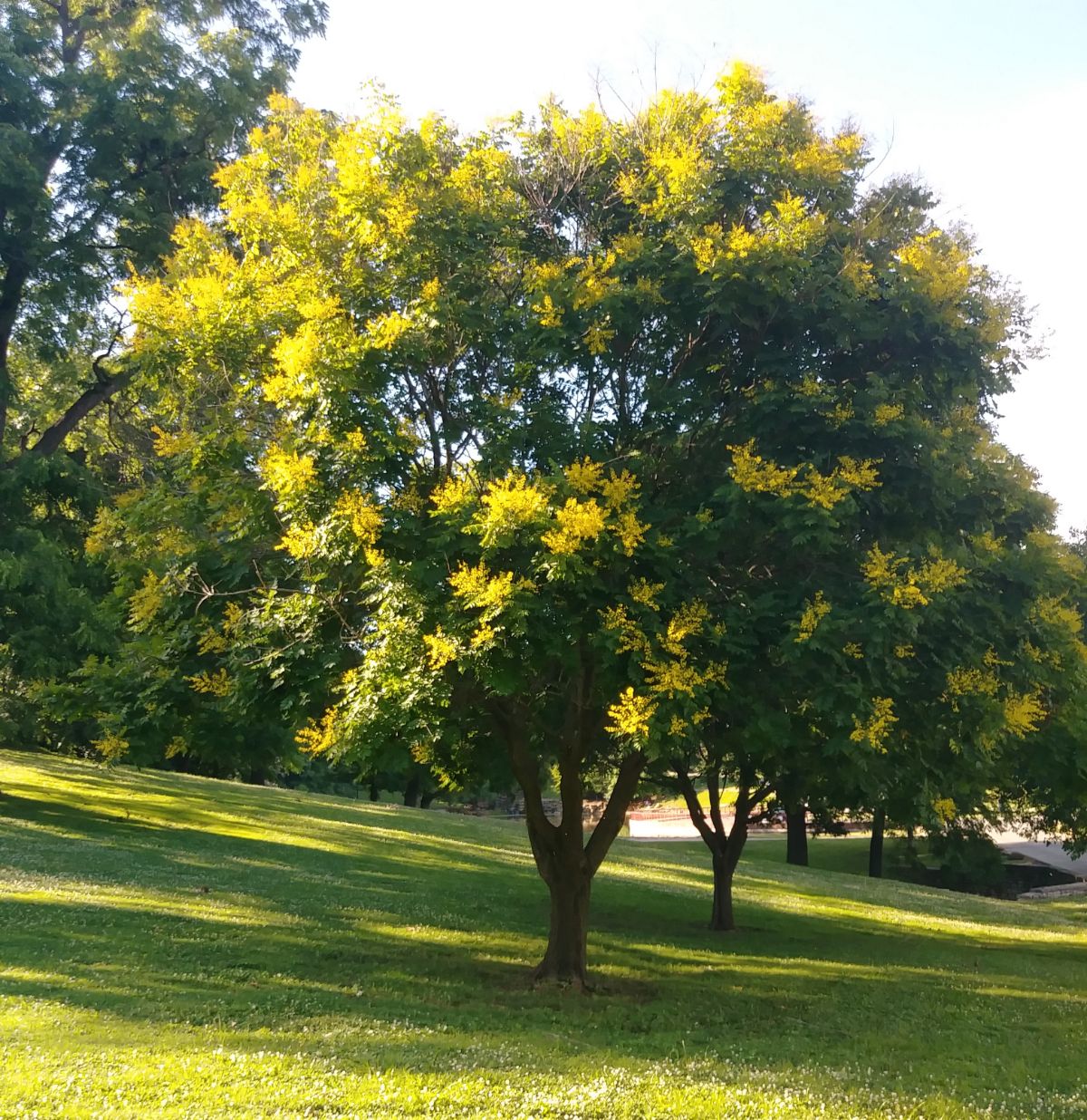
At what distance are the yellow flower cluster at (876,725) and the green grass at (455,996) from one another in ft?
8.63

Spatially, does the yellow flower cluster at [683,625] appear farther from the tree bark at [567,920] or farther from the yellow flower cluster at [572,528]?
the tree bark at [567,920]

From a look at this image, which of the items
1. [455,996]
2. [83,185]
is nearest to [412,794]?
[83,185]

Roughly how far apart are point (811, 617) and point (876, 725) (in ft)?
3.40

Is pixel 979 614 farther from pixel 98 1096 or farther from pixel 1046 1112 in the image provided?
pixel 98 1096

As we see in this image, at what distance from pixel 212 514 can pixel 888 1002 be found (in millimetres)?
9625

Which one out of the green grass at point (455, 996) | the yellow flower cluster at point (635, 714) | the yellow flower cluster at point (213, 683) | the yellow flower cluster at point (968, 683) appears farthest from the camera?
the yellow flower cluster at point (213, 683)

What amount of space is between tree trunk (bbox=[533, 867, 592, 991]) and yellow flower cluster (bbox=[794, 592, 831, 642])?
4.84 metres

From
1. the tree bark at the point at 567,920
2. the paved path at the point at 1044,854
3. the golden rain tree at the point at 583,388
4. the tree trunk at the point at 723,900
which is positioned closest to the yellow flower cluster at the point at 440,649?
the golden rain tree at the point at 583,388

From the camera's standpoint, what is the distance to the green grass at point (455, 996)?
23.1 ft

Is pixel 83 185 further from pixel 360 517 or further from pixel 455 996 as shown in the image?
pixel 455 996

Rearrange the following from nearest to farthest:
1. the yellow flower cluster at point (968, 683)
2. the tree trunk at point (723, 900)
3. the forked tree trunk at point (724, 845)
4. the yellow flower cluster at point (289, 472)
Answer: the yellow flower cluster at point (289, 472)
the yellow flower cluster at point (968, 683)
the forked tree trunk at point (724, 845)
the tree trunk at point (723, 900)

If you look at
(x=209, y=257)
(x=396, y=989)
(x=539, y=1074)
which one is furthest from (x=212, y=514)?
(x=539, y=1074)

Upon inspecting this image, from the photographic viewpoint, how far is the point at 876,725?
8227 millimetres

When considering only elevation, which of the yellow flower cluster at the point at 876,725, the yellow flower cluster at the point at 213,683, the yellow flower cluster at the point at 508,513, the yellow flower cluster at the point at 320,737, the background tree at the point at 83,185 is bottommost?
the yellow flower cluster at the point at 320,737
